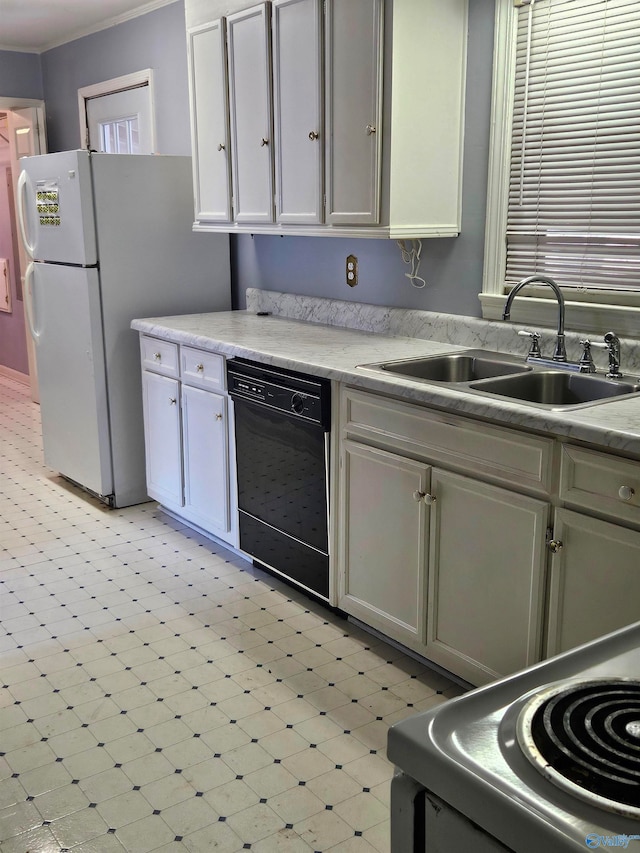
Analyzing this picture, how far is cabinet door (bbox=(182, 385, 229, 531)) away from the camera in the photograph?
3.59 meters

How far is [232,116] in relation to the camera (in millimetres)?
3689

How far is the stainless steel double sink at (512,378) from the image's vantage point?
253cm

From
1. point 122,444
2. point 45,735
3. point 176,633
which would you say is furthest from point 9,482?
point 45,735

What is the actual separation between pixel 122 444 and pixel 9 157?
3.83 m

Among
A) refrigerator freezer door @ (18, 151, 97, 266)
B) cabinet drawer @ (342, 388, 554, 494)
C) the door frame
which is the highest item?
the door frame

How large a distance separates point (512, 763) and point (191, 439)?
3.12 m

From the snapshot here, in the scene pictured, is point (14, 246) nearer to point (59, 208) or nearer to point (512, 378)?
point (59, 208)

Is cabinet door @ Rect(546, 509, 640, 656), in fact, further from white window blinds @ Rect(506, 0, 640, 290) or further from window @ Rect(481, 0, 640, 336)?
white window blinds @ Rect(506, 0, 640, 290)

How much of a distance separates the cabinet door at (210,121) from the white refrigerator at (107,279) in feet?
0.89

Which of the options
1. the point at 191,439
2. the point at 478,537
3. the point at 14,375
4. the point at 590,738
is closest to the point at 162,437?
the point at 191,439

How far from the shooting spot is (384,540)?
109 inches

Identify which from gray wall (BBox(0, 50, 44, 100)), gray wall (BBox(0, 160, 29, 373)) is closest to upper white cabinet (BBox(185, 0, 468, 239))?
gray wall (BBox(0, 50, 44, 100))

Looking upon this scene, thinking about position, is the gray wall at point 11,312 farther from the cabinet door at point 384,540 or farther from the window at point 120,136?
the cabinet door at point 384,540

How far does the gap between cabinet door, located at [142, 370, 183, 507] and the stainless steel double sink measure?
1331 millimetres
